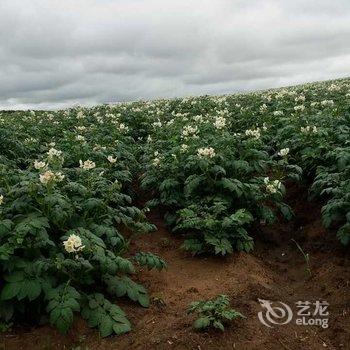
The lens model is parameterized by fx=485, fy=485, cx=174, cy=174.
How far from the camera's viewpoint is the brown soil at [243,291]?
4.99 metres

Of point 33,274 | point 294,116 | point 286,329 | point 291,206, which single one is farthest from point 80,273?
point 294,116

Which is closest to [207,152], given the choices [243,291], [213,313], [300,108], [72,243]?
[243,291]

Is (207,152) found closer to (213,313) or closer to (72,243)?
(213,313)

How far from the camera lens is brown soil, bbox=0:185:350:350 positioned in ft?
16.4

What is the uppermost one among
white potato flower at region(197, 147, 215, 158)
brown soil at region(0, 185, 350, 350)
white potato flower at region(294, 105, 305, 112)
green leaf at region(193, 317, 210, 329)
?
white potato flower at region(294, 105, 305, 112)

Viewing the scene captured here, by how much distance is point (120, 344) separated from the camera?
16.5 feet

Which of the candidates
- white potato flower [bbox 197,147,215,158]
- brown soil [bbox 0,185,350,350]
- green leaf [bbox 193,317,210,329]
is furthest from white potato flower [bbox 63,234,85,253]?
white potato flower [bbox 197,147,215,158]

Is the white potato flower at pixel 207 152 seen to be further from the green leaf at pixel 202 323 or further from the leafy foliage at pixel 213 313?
the green leaf at pixel 202 323

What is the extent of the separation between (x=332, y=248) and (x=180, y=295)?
245cm

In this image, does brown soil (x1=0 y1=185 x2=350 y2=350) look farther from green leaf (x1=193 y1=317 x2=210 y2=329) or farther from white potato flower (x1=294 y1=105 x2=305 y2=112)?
white potato flower (x1=294 y1=105 x2=305 y2=112)

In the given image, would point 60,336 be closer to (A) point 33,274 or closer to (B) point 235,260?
(A) point 33,274

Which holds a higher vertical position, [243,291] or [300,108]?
[300,108]

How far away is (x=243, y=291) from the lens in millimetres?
6051

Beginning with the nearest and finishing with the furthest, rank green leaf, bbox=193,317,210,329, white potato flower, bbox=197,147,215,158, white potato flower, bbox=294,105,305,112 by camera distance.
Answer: green leaf, bbox=193,317,210,329 < white potato flower, bbox=197,147,215,158 < white potato flower, bbox=294,105,305,112
